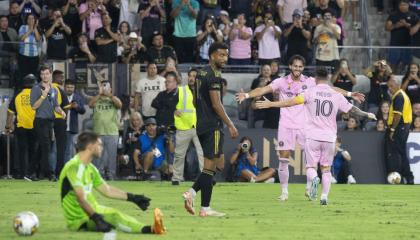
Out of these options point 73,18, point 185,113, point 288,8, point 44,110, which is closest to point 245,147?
point 185,113

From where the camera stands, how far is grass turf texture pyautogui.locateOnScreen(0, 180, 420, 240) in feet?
46.8

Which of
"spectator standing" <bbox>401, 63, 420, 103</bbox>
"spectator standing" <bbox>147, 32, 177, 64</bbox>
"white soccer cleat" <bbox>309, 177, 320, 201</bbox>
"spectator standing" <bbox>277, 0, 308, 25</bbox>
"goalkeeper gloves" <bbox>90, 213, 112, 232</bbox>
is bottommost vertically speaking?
"white soccer cleat" <bbox>309, 177, 320, 201</bbox>

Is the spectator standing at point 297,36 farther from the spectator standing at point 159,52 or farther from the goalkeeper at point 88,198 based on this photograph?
the goalkeeper at point 88,198

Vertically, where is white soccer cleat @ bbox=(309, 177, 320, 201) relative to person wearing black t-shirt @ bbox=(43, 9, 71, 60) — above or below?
below

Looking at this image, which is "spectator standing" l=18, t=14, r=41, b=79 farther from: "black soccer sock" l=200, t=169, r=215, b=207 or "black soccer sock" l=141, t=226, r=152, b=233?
"black soccer sock" l=141, t=226, r=152, b=233

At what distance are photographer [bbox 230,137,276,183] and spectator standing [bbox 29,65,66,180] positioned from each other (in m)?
4.30

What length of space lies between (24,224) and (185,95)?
11946 millimetres

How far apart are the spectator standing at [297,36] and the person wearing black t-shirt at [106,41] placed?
14.6 ft

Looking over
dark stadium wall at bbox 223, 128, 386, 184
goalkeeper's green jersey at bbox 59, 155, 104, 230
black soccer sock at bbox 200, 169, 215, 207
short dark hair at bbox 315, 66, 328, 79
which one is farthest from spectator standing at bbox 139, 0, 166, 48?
goalkeeper's green jersey at bbox 59, 155, 104, 230

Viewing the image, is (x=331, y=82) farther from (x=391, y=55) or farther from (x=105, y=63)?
(x=105, y=63)

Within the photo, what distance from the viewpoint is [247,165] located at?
2694 centimetres

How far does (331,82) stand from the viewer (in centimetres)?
2872

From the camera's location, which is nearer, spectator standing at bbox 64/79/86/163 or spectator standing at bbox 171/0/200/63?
spectator standing at bbox 64/79/86/163

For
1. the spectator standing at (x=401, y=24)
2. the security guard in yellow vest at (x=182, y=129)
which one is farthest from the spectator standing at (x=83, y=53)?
the spectator standing at (x=401, y=24)
